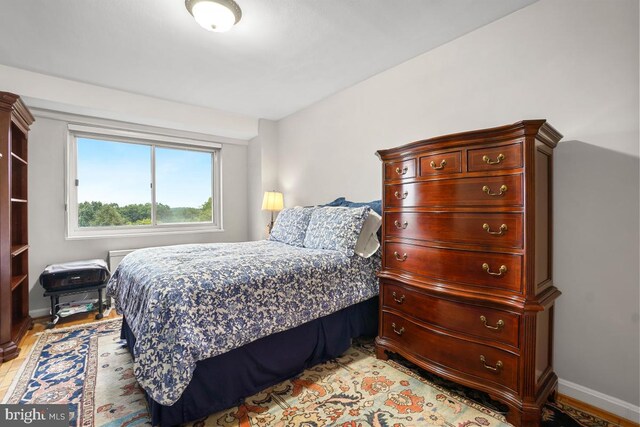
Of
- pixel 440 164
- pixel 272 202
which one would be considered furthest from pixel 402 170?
pixel 272 202

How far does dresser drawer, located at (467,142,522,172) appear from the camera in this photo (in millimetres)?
1464

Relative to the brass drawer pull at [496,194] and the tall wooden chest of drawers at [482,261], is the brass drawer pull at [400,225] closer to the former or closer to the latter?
the tall wooden chest of drawers at [482,261]

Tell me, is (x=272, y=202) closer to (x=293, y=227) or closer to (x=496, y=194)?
(x=293, y=227)

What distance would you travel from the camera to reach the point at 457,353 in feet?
5.50

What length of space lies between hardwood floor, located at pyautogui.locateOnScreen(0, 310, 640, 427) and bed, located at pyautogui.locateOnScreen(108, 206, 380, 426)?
2.23ft

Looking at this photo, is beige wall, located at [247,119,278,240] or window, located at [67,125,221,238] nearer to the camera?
window, located at [67,125,221,238]

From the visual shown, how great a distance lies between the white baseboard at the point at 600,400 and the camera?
1515 mm

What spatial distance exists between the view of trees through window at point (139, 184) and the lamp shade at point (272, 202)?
3.47ft

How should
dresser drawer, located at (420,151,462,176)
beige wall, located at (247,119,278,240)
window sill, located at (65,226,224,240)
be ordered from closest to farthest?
dresser drawer, located at (420,151,462,176) → window sill, located at (65,226,224,240) → beige wall, located at (247,119,278,240)

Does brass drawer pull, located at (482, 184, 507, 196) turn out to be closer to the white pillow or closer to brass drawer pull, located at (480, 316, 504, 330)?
brass drawer pull, located at (480, 316, 504, 330)

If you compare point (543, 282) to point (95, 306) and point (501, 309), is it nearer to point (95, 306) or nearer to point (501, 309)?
point (501, 309)

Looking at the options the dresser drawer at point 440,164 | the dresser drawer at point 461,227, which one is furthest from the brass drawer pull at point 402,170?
the dresser drawer at point 461,227

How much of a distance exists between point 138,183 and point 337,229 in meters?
2.94

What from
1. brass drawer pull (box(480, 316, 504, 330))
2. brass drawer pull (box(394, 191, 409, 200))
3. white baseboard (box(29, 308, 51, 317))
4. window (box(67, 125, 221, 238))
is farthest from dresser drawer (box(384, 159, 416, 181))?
white baseboard (box(29, 308, 51, 317))
